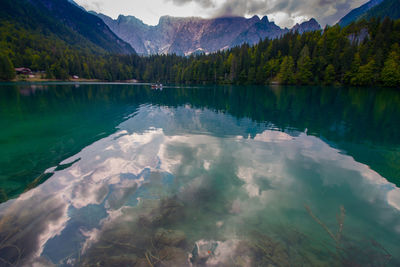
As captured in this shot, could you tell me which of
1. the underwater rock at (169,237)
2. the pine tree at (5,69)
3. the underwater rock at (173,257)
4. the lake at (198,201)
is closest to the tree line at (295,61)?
the pine tree at (5,69)

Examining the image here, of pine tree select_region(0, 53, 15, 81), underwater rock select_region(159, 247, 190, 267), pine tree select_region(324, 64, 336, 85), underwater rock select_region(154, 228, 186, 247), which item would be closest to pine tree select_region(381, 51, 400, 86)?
pine tree select_region(324, 64, 336, 85)

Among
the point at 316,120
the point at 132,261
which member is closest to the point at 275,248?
the point at 132,261

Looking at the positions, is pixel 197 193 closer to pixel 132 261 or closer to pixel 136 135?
pixel 132 261

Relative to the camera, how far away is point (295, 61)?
11819cm

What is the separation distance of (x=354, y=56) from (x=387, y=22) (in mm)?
27286

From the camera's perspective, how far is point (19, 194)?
26.3ft

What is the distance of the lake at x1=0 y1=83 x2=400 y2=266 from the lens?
5.39 m

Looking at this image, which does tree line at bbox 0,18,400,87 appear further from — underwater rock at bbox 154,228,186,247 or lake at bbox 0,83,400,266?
underwater rock at bbox 154,228,186,247

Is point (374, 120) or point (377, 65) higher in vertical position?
point (377, 65)

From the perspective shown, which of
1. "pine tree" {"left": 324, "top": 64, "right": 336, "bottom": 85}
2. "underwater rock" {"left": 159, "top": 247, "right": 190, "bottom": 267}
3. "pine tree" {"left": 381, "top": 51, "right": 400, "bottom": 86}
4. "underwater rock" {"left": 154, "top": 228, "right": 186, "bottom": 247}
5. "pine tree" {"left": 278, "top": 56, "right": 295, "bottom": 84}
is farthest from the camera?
"pine tree" {"left": 278, "top": 56, "right": 295, "bottom": 84}

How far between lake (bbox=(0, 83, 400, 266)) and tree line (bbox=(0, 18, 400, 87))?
4168 inches

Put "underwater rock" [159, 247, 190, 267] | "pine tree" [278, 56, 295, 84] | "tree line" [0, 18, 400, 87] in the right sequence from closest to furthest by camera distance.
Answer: "underwater rock" [159, 247, 190, 267]
"tree line" [0, 18, 400, 87]
"pine tree" [278, 56, 295, 84]

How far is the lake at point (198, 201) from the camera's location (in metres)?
5.39

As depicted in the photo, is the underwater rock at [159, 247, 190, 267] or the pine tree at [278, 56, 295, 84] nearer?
the underwater rock at [159, 247, 190, 267]
